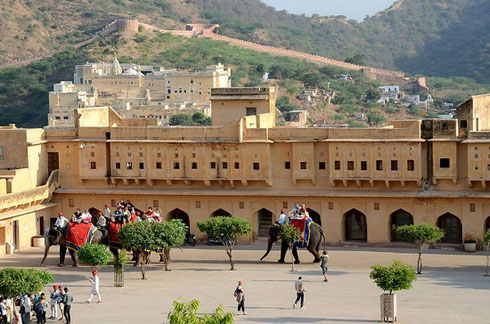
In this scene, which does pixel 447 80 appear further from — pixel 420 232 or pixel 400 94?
pixel 420 232

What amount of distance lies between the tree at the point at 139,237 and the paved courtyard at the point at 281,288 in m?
0.78

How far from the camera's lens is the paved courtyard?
101 feet

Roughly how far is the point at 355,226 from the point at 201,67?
360 ft

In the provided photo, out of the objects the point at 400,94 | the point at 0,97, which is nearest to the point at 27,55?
the point at 0,97

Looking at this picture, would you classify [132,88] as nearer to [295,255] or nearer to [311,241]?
[295,255]

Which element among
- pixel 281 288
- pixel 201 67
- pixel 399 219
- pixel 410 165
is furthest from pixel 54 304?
pixel 201 67

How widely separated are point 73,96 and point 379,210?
309ft

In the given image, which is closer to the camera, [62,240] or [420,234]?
[420,234]

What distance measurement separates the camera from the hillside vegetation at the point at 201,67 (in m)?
137

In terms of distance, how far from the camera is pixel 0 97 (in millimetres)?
147750

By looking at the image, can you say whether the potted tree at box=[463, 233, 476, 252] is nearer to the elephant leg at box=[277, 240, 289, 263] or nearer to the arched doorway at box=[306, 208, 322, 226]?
the arched doorway at box=[306, 208, 322, 226]

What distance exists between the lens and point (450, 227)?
40656 mm

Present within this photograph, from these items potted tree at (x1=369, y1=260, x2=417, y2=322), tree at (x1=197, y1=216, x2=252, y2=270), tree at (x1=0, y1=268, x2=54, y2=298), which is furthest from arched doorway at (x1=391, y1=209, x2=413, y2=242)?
tree at (x1=0, y1=268, x2=54, y2=298)

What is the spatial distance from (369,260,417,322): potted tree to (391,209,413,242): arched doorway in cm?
1048
